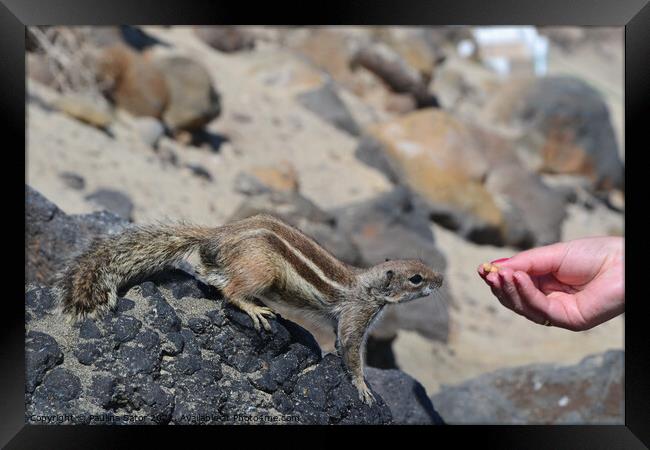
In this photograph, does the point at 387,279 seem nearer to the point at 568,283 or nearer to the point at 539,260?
the point at 539,260

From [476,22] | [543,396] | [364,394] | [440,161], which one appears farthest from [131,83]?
[364,394]

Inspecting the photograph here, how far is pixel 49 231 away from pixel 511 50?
62.6ft

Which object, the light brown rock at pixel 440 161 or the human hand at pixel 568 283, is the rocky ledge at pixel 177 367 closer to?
the human hand at pixel 568 283

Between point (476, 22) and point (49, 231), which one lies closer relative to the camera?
point (476, 22)

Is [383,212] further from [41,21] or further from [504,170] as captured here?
[41,21]

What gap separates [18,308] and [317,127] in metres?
8.56

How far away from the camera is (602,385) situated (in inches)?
202

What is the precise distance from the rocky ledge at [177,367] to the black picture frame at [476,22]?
649 millimetres

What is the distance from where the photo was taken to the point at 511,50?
21000 millimetres

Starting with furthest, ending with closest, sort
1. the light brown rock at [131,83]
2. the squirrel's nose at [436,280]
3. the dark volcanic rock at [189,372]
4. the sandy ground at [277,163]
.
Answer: the light brown rock at [131,83] < the sandy ground at [277,163] < the squirrel's nose at [436,280] < the dark volcanic rock at [189,372]

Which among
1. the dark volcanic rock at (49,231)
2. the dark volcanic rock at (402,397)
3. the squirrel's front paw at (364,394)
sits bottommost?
the dark volcanic rock at (402,397)

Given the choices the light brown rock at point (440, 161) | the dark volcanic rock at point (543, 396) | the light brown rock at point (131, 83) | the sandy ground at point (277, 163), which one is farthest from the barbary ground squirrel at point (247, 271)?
the light brown rock at point (440, 161)

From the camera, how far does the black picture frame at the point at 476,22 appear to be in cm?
359

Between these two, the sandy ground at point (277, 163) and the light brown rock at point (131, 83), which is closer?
the sandy ground at point (277, 163)
